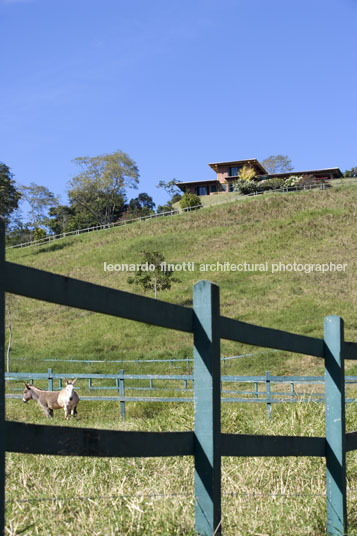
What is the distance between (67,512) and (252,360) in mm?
25195

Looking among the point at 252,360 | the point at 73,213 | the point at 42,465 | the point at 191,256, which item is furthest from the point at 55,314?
the point at 73,213

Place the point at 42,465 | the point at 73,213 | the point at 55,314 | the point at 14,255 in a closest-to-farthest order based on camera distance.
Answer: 1. the point at 42,465
2. the point at 55,314
3. the point at 14,255
4. the point at 73,213

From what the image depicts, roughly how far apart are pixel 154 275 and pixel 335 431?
37343 mm

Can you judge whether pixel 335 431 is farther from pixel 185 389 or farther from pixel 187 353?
pixel 187 353

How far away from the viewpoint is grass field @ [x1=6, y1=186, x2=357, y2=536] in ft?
12.3

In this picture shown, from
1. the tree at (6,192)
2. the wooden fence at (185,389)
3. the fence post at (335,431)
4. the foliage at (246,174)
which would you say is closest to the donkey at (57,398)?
the wooden fence at (185,389)

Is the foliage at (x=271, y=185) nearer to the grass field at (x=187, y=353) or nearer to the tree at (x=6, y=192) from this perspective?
the grass field at (x=187, y=353)

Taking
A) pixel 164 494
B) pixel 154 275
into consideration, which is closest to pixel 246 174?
pixel 154 275

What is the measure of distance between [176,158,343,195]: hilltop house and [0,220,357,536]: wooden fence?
89943mm

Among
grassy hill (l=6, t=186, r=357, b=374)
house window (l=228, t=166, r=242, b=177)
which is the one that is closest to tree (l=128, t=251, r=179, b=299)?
grassy hill (l=6, t=186, r=357, b=374)

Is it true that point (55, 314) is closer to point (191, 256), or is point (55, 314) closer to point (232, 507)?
point (191, 256)

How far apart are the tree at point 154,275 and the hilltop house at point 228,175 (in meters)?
53.5

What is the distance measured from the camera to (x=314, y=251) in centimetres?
4788

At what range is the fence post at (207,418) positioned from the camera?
318 cm
